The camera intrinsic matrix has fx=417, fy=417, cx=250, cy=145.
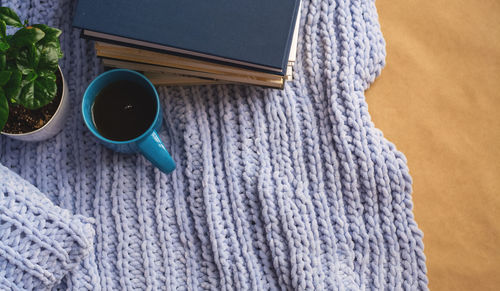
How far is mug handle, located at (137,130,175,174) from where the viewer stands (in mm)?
689

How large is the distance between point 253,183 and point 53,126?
37cm

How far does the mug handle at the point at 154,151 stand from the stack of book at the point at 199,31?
0.46 ft

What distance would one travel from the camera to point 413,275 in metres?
0.76

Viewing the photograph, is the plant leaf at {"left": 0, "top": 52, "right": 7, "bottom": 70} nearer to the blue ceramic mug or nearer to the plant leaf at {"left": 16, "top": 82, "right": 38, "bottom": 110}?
the plant leaf at {"left": 16, "top": 82, "right": 38, "bottom": 110}

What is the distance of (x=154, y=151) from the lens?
0.70 m

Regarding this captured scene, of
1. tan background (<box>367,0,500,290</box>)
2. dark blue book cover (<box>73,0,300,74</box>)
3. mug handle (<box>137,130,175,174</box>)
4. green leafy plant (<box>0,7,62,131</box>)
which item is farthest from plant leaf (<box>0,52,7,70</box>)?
tan background (<box>367,0,500,290</box>)

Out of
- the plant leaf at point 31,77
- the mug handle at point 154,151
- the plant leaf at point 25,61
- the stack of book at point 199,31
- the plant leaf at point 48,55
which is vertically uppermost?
the stack of book at point 199,31

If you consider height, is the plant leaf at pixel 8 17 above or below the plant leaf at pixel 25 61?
above

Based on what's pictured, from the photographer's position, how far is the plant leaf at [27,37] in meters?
0.60

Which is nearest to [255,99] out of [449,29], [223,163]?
[223,163]

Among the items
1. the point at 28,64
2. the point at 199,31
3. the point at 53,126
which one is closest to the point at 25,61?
the point at 28,64

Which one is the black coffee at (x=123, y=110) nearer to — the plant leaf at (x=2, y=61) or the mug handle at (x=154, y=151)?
the mug handle at (x=154, y=151)

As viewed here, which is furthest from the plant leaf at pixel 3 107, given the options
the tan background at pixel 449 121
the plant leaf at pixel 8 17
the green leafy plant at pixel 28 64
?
the tan background at pixel 449 121

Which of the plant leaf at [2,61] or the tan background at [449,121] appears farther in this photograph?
the tan background at [449,121]
